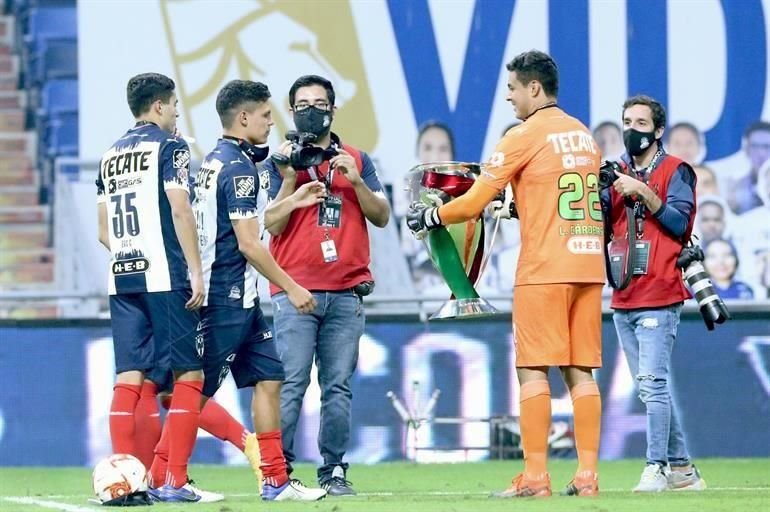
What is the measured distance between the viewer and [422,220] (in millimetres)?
7719

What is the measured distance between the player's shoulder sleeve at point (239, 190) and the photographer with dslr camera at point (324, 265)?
542 mm

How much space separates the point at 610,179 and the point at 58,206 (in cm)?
633

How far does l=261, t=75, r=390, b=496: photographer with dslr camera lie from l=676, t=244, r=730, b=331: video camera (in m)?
1.49

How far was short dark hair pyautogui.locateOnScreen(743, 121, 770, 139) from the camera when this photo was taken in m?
13.5

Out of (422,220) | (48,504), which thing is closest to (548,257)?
(422,220)

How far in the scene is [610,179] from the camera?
8117mm

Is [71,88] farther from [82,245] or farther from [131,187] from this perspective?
[131,187]

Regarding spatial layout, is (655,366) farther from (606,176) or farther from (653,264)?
(606,176)

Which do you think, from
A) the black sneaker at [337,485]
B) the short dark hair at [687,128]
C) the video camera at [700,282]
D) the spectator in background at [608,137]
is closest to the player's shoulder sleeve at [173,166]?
the black sneaker at [337,485]

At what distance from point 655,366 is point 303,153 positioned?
2.00 metres

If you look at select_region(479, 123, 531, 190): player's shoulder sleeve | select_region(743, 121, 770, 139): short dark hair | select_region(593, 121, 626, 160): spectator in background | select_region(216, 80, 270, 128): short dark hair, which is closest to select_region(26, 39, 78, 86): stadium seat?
select_region(593, 121, 626, 160): spectator in background

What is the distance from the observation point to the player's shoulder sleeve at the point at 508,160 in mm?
7461

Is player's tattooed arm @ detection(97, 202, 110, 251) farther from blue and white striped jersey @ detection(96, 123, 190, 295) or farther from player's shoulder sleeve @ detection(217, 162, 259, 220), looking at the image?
player's shoulder sleeve @ detection(217, 162, 259, 220)

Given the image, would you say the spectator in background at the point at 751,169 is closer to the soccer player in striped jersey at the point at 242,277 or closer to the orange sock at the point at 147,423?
the soccer player in striped jersey at the point at 242,277
